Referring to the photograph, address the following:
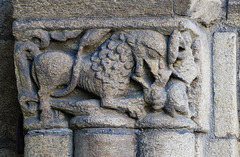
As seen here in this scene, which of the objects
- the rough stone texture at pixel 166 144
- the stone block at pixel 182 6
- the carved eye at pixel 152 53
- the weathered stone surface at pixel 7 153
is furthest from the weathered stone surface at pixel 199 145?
the weathered stone surface at pixel 7 153

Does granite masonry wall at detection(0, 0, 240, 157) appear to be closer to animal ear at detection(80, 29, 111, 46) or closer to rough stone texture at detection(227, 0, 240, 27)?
animal ear at detection(80, 29, 111, 46)

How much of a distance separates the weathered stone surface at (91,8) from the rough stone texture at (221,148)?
24.8 inches

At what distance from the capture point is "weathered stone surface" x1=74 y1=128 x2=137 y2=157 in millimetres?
1996

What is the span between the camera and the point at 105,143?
2.00 metres

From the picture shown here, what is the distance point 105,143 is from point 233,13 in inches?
34.6

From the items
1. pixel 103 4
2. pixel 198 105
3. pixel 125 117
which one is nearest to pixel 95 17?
pixel 103 4

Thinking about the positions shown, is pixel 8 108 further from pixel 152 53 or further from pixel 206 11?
pixel 206 11

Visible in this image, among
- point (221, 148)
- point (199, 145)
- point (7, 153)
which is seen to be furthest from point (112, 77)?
point (7, 153)

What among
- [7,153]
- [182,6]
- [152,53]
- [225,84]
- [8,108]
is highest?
[182,6]

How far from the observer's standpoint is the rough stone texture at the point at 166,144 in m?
2.00

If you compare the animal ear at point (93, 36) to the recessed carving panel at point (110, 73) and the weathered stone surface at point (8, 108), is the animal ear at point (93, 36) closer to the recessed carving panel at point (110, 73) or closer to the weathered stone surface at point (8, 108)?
the recessed carving panel at point (110, 73)

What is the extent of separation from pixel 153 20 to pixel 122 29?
131 mm

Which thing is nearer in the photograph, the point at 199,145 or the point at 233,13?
the point at 199,145

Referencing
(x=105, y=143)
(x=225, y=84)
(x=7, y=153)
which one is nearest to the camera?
(x=105, y=143)
